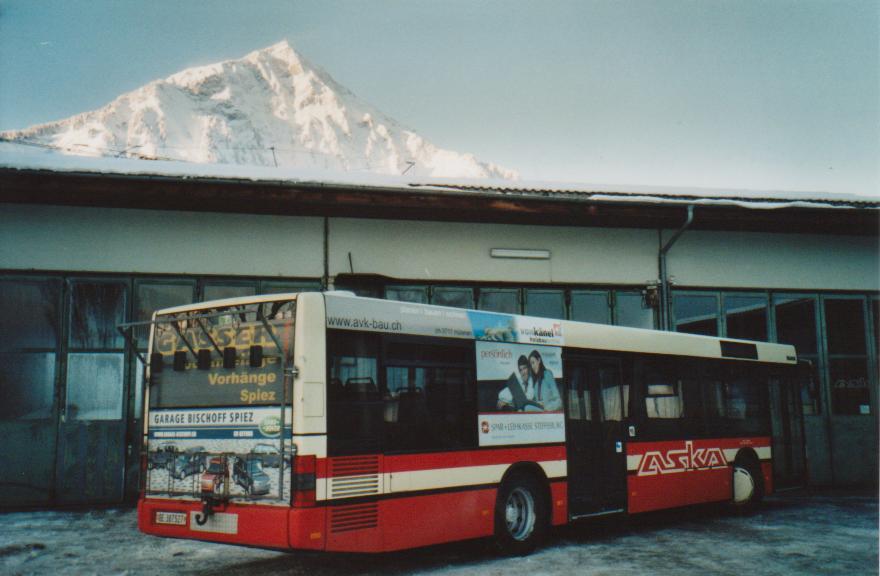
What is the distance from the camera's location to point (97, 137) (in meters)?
122

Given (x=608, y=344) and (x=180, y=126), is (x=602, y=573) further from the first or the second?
(x=180, y=126)

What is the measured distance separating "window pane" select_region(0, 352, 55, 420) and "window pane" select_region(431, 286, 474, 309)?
20.0ft

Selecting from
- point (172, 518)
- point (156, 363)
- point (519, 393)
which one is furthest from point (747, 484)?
point (156, 363)

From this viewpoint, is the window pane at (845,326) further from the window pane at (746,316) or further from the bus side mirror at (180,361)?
the bus side mirror at (180,361)

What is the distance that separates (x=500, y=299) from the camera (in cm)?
1469

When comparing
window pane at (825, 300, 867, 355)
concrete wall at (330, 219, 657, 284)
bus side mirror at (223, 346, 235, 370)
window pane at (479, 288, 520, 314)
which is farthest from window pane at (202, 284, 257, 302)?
window pane at (825, 300, 867, 355)

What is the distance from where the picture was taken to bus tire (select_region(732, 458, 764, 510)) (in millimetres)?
11922

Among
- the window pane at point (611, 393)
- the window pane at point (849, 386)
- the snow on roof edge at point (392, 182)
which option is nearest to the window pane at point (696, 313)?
the snow on roof edge at point (392, 182)

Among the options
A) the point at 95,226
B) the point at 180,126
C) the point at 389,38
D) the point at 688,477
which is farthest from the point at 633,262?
the point at 180,126

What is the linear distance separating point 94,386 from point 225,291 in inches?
95.2

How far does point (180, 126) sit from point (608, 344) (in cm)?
13756

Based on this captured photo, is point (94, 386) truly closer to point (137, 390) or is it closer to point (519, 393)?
point (137, 390)

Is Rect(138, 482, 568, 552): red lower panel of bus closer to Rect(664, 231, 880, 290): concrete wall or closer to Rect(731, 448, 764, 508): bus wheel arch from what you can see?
Rect(731, 448, 764, 508): bus wheel arch

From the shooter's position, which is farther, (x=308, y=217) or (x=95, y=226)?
(x=308, y=217)
